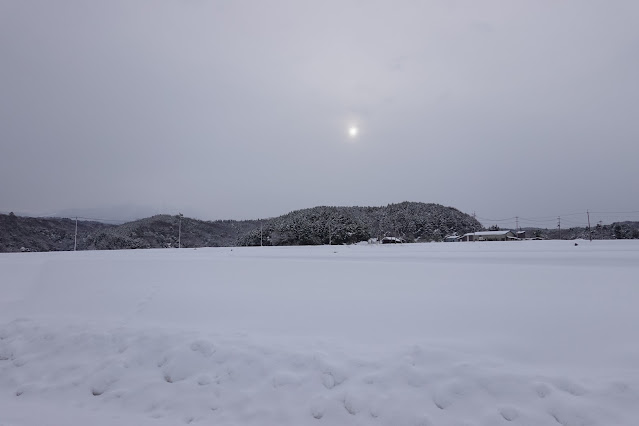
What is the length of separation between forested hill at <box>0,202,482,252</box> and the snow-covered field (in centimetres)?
1948

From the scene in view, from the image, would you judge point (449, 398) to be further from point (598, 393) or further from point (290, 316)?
point (290, 316)

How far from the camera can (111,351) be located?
14.9 feet

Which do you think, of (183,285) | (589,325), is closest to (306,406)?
(589,325)

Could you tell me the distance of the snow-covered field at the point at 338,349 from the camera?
329cm

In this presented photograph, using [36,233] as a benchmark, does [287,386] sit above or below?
below

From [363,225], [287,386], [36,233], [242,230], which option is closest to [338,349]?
[287,386]

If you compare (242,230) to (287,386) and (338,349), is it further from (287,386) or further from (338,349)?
(287,386)

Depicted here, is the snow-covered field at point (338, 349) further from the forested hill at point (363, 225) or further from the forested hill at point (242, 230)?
the forested hill at point (363, 225)

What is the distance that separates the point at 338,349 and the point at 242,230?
39.2 metres

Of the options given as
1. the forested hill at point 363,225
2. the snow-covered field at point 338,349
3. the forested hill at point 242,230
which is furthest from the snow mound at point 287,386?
the forested hill at point 363,225

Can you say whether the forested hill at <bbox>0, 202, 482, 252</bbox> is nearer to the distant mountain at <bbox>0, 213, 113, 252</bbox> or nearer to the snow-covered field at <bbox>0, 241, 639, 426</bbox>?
the distant mountain at <bbox>0, 213, 113, 252</bbox>

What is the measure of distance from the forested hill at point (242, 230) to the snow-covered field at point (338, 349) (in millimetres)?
19480

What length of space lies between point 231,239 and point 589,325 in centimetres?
3700

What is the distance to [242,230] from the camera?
42219mm
